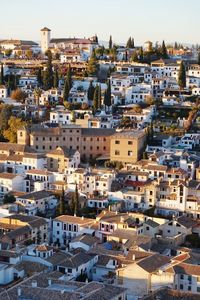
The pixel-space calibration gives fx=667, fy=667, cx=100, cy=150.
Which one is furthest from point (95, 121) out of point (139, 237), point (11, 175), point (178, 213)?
point (139, 237)

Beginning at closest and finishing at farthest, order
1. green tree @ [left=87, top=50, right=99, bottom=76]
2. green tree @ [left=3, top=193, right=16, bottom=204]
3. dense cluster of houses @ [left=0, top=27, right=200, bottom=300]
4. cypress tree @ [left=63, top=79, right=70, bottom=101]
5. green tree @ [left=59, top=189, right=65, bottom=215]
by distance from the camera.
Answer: dense cluster of houses @ [left=0, top=27, right=200, bottom=300] → green tree @ [left=59, top=189, right=65, bottom=215] → green tree @ [left=3, top=193, right=16, bottom=204] → cypress tree @ [left=63, top=79, right=70, bottom=101] → green tree @ [left=87, top=50, right=99, bottom=76]

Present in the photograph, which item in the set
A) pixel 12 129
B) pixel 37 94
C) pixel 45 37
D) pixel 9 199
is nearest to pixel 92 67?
pixel 37 94

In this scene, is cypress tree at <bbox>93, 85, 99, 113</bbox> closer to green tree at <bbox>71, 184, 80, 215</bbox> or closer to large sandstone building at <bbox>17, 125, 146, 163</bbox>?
large sandstone building at <bbox>17, 125, 146, 163</bbox>

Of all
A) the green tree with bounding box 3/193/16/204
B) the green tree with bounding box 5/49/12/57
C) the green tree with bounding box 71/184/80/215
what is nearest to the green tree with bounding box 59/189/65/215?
the green tree with bounding box 71/184/80/215

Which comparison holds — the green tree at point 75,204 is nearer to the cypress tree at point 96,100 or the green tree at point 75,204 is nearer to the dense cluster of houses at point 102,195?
the dense cluster of houses at point 102,195

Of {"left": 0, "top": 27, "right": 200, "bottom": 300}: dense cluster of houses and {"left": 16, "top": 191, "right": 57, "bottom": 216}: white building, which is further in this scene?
{"left": 16, "top": 191, "right": 57, "bottom": 216}: white building

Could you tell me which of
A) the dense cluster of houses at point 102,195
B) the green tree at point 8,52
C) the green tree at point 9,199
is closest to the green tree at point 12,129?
the dense cluster of houses at point 102,195

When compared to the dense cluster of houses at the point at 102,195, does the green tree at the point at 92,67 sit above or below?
above

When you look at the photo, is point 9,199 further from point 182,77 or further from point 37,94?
point 182,77

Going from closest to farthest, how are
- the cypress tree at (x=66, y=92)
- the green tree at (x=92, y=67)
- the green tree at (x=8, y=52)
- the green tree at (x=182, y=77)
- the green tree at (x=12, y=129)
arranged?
the green tree at (x=12, y=129) → the cypress tree at (x=66, y=92) → the green tree at (x=182, y=77) → the green tree at (x=92, y=67) → the green tree at (x=8, y=52)

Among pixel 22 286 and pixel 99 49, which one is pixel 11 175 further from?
pixel 99 49
